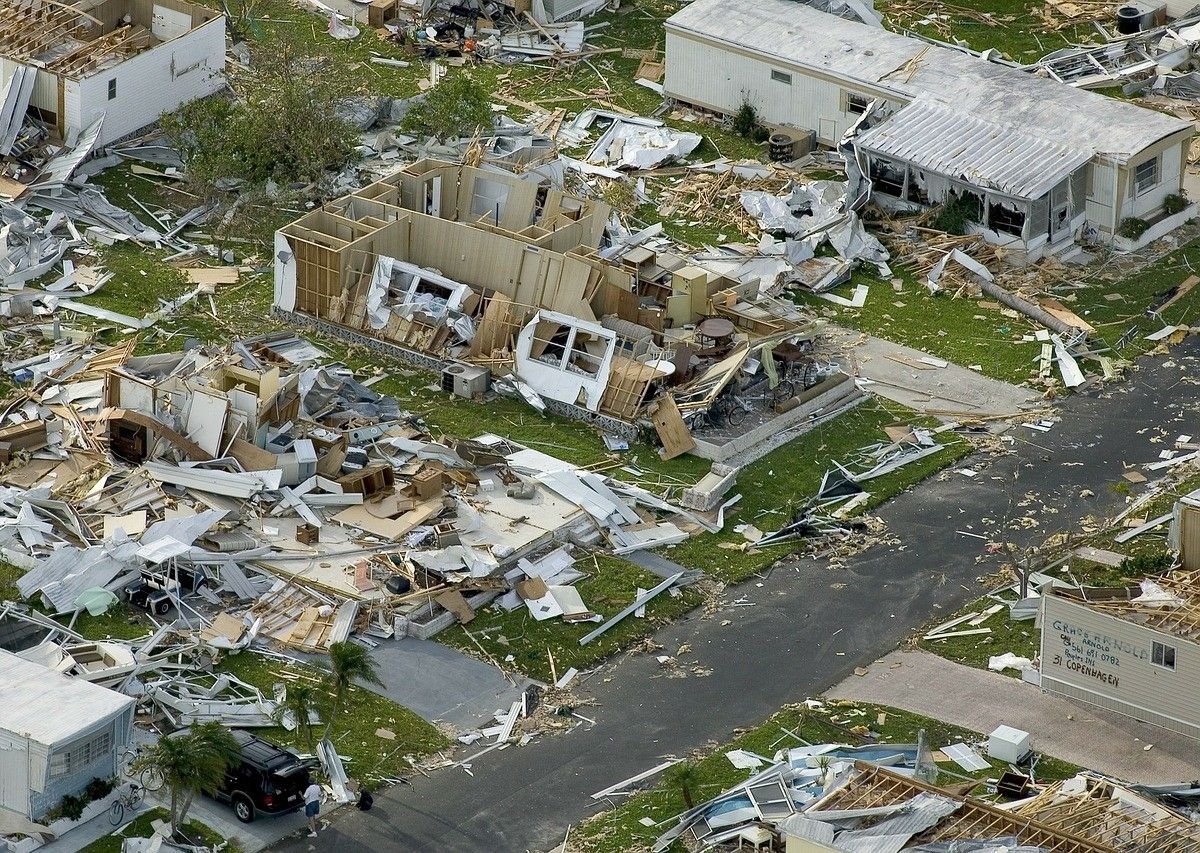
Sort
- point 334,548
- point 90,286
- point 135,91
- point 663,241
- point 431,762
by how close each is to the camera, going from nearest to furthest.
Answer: point 431,762 → point 334,548 → point 90,286 → point 663,241 → point 135,91

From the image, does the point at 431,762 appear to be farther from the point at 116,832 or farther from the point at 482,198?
the point at 482,198

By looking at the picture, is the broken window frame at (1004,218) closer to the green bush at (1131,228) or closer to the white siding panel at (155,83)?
the green bush at (1131,228)

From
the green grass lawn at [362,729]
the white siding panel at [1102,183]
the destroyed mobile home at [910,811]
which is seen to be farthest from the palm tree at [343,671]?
the white siding panel at [1102,183]

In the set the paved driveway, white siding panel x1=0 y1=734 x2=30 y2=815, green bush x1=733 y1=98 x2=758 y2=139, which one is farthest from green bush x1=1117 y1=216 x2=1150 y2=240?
white siding panel x1=0 y1=734 x2=30 y2=815

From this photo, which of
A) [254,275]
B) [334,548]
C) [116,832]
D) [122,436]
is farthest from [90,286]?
[116,832]

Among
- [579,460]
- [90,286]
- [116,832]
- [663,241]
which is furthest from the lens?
[663,241]

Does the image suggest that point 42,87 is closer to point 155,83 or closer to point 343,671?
point 155,83

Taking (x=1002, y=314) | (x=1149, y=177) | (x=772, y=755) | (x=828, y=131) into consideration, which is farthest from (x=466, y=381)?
(x=1149, y=177)
